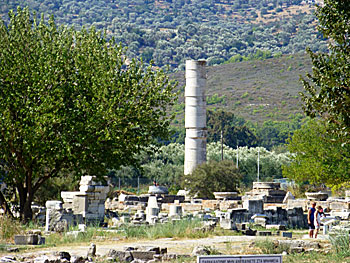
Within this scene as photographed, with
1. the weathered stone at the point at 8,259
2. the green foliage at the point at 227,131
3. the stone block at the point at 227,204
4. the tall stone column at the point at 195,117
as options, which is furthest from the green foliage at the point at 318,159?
the green foliage at the point at 227,131

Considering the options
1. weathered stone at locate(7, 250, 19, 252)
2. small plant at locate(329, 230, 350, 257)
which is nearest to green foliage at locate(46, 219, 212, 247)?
weathered stone at locate(7, 250, 19, 252)

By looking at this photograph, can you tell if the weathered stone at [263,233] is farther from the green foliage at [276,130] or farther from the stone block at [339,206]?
the green foliage at [276,130]

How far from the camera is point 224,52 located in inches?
6885

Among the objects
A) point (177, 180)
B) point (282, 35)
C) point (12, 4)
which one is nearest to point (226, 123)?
point (177, 180)

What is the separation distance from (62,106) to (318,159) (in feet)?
66.6

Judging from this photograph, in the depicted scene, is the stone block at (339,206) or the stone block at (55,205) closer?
the stone block at (55,205)

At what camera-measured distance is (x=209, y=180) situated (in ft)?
129

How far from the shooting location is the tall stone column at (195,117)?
132 ft

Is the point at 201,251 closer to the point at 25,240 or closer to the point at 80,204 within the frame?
the point at 25,240

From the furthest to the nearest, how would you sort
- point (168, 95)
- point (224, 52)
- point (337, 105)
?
1. point (224, 52)
2. point (168, 95)
3. point (337, 105)

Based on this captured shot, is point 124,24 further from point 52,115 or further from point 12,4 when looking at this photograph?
point 52,115

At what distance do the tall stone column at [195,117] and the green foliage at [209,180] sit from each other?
1054 mm

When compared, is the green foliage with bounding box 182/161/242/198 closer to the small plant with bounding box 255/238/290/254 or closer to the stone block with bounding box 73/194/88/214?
the stone block with bounding box 73/194/88/214

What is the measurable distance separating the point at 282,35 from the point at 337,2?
17095 cm
